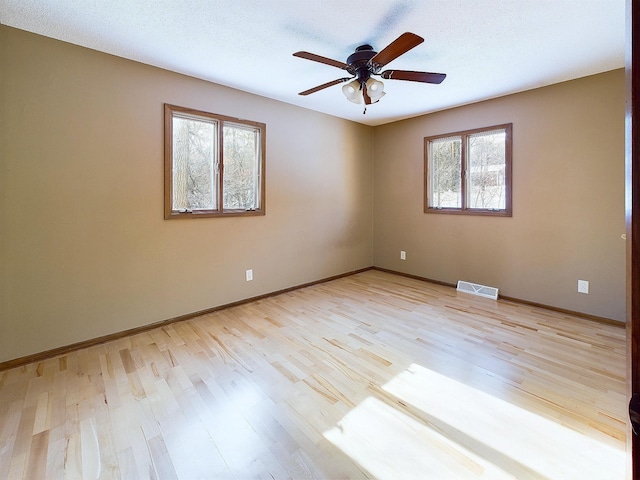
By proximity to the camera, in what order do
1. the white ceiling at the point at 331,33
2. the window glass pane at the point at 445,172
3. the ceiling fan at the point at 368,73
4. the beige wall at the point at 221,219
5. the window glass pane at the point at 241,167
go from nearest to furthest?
the white ceiling at the point at 331,33 < the ceiling fan at the point at 368,73 < the beige wall at the point at 221,219 < the window glass pane at the point at 241,167 < the window glass pane at the point at 445,172

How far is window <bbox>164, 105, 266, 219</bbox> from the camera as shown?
3.02 m

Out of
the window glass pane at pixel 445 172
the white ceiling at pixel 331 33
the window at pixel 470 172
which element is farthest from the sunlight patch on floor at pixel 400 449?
the window glass pane at pixel 445 172

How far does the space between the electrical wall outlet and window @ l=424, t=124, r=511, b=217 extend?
1024 millimetres

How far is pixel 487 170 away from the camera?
385 centimetres

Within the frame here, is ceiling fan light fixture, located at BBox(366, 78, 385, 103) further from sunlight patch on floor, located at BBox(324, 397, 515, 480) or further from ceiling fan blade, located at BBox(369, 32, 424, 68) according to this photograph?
sunlight patch on floor, located at BBox(324, 397, 515, 480)

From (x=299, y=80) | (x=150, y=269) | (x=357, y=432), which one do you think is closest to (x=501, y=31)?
(x=299, y=80)

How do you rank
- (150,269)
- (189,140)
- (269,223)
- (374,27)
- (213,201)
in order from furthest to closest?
(269,223) < (213,201) < (189,140) < (150,269) < (374,27)

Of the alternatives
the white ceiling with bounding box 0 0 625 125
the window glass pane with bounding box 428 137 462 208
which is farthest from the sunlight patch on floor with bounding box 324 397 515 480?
the window glass pane with bounding box 428 137 462 208

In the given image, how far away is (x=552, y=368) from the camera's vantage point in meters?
2.19

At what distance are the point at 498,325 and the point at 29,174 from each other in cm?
427

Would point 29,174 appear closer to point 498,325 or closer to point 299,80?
point 299,80

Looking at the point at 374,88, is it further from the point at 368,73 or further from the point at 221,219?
the point at 221,219

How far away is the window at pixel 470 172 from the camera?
3.70 m

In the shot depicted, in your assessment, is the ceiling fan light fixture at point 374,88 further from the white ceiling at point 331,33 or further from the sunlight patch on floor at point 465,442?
the sunlight patch on floor at point 465,442
